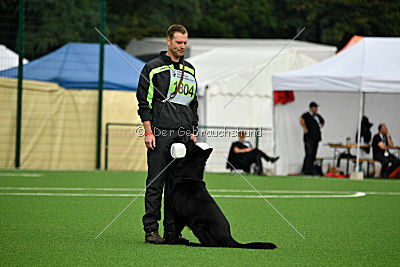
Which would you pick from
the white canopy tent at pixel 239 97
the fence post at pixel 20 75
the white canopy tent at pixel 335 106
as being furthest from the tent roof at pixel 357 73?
the fence post at pixel 20 75

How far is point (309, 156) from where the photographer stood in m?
19.0

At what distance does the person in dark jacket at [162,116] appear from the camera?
6.00 m

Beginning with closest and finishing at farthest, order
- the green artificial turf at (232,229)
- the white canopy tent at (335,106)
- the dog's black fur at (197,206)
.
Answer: the green artificial turf at (232,229) < the dog's black fur at (197,206) < the white canopy tent at (335,106)

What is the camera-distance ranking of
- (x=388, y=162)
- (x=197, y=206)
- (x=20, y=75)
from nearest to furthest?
(x=197, y=206) < (x=388, y=162) < (x=20, y=75)

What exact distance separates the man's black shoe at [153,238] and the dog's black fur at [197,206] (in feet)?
0.58

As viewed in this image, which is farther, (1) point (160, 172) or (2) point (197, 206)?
(1) point (160, 172)

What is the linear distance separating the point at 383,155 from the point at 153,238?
518 inches

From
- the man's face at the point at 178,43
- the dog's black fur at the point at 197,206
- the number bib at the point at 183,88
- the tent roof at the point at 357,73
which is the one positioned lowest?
the dog's black fur at the point at 197,206

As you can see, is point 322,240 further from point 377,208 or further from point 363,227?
point 377,208

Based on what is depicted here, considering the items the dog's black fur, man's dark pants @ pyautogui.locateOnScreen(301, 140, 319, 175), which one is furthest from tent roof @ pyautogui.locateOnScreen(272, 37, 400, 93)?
the dog's black fur

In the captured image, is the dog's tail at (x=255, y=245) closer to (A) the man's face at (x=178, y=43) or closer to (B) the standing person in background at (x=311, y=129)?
(A) the man's face at (x=178, y=43)

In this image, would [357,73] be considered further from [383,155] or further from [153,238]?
[153,238]

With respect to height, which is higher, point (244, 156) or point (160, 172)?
point (160, 172)

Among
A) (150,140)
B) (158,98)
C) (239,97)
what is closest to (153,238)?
(150,140)
